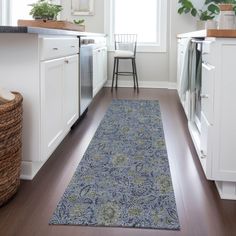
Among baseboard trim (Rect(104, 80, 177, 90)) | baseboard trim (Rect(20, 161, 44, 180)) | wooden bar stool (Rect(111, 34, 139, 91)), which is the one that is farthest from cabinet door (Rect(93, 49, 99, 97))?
baseboard trim (Rect(20, 161, 44, 180))

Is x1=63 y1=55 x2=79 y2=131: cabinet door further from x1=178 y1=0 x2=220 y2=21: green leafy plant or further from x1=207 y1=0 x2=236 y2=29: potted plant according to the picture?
x1=178 y1=0 x2=220 y2=21: green leafy plant

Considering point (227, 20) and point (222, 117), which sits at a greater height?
point (227, 20)

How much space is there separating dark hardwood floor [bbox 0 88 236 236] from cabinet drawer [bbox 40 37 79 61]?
2.29 ft

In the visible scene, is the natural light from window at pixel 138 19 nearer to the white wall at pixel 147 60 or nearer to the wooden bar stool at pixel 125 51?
the wooden bar stool at pixel 125 51

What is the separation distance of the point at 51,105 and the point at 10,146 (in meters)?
0.54

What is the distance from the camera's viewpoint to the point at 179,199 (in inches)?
70.4

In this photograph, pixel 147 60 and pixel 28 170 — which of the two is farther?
pixel 147 60

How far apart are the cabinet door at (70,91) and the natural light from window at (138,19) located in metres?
3.39

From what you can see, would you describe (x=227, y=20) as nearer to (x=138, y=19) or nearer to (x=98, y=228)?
(x=98, y=228)

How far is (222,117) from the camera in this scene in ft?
5.64

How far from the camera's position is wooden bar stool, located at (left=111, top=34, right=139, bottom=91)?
18.7 ft

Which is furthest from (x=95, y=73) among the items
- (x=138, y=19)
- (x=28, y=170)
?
(x=28, y=170)

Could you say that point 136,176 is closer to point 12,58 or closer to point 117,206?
point 117,206

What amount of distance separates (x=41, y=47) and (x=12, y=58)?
0.54 ft
